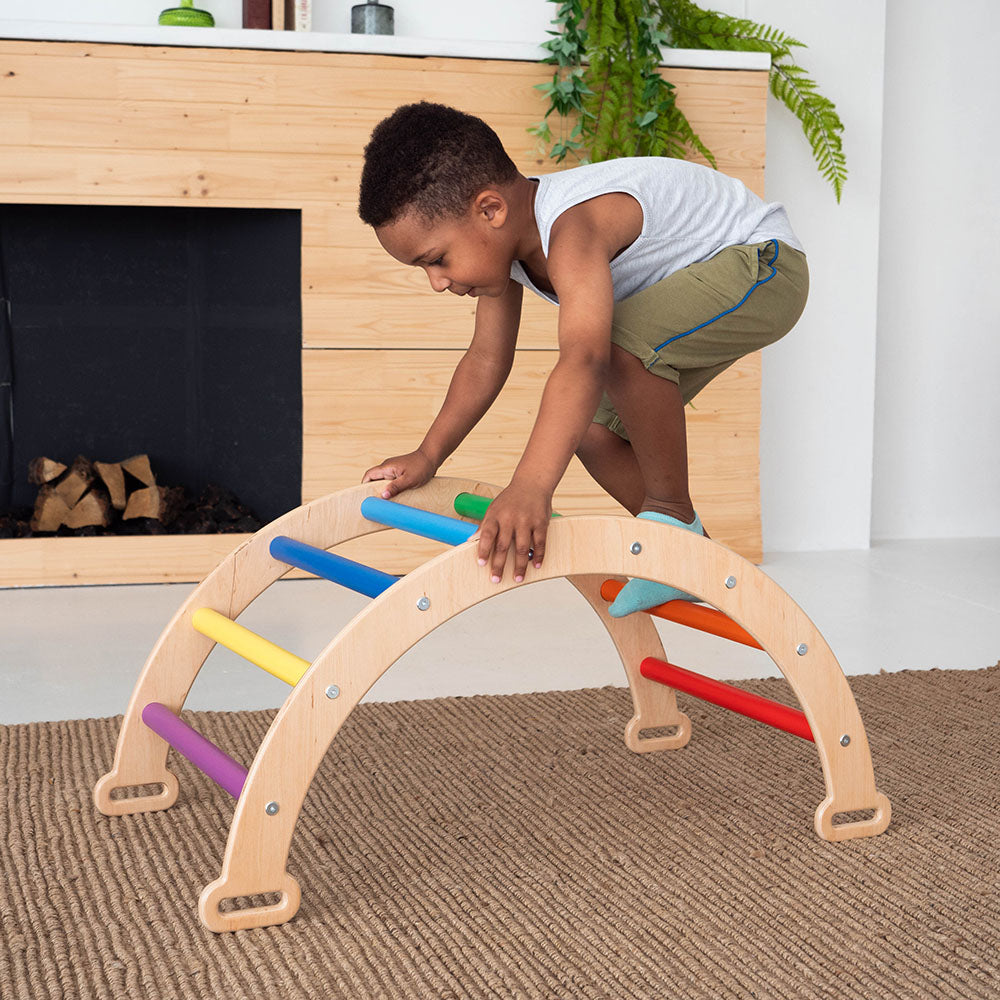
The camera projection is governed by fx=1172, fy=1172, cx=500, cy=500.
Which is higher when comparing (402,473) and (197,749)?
(402,473)

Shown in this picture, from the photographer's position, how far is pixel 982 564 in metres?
2.73

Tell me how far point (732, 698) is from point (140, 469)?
5.82 feet

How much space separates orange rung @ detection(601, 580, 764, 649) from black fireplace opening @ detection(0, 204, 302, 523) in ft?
4.86

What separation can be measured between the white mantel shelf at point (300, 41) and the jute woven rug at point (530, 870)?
1.51 meters

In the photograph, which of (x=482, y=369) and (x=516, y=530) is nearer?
(x=516, y=530)

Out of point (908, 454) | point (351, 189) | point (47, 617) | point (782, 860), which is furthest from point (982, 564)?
point (47, 617)

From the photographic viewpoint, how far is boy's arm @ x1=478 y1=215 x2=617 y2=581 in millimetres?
963

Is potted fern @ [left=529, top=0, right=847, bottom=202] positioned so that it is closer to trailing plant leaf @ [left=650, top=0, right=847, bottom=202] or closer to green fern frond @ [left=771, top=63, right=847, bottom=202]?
trailing plant leaf @ [left=650, top=0, right=847, bottom=202]

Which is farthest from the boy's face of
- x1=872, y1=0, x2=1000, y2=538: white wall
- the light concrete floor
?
x1=872, y1=0, x2=1000, y2=538: white wall

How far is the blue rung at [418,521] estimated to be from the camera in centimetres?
106

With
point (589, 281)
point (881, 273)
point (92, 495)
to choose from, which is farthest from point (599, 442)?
point (881, 273)

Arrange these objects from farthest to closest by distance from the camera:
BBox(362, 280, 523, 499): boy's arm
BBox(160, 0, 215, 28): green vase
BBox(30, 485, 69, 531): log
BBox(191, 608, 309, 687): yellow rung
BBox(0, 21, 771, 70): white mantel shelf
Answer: BBox(30, 485, 69, 531): log → BBox(160, 0, 215, 28): green vase → BBox(0, 21, 771, 70): white mantel shelf → BBox(362, 280, 523, 499): boy's arm → BBox(191, 608, 309, 687): yellow rung

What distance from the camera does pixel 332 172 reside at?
2459 mm

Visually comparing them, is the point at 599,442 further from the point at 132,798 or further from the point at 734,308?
the point at 132,798
